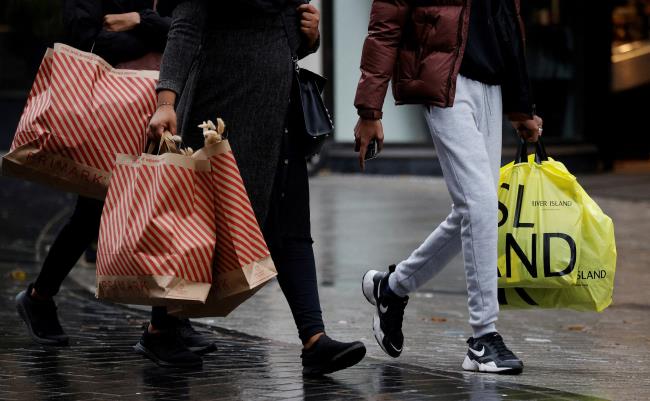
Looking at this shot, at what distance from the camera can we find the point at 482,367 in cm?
534

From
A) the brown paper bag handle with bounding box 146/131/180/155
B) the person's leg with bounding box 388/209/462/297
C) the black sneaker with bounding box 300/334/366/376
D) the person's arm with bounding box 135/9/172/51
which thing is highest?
the person's arm with bounding box 135/9/172/51

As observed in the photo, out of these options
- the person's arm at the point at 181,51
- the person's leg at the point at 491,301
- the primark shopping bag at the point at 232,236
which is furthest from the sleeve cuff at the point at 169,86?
the person's leg at the point at 491,301

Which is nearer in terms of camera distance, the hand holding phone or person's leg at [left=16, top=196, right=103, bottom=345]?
the hand holding phone

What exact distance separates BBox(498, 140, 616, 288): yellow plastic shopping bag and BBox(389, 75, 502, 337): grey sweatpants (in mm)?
212

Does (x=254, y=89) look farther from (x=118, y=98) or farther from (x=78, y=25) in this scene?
(x=78, y=25)

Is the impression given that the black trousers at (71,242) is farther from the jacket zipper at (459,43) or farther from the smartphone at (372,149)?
the jacket zipper at (459,43)

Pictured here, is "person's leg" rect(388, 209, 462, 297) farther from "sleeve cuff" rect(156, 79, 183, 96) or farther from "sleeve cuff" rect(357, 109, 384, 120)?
"sleeve cuff" rect(156, 79, 183, 96)

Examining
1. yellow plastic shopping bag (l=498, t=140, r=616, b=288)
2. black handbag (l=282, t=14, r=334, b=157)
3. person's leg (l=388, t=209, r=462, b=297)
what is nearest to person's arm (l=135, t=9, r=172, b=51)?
black handbag (l=282, t=14, r=334, b=157)

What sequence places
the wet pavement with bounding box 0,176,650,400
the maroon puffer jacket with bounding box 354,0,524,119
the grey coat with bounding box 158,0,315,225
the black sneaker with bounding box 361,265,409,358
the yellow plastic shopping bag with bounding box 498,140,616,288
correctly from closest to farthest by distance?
the wet pavement with bounding box 0,176,650,400 < the grey coat with bounding box 158,0,315,225 < the maroon puffer jacket with bounding box 354,0,524,119 < the yellow plastic shopping bag with bounding box 498,140,616,288 < the black sneaker with bounding box 361,265,409,358

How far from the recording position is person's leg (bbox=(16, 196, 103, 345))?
236 inches

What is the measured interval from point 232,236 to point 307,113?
0.63 m

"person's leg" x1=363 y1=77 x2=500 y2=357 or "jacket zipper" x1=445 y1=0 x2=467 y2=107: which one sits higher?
"jacket zipper" x1=445 y1=0 x2=467 y2=107

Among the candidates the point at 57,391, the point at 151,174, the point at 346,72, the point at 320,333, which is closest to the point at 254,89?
Result: the point at 151,174

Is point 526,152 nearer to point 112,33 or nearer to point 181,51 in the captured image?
point 181,51
